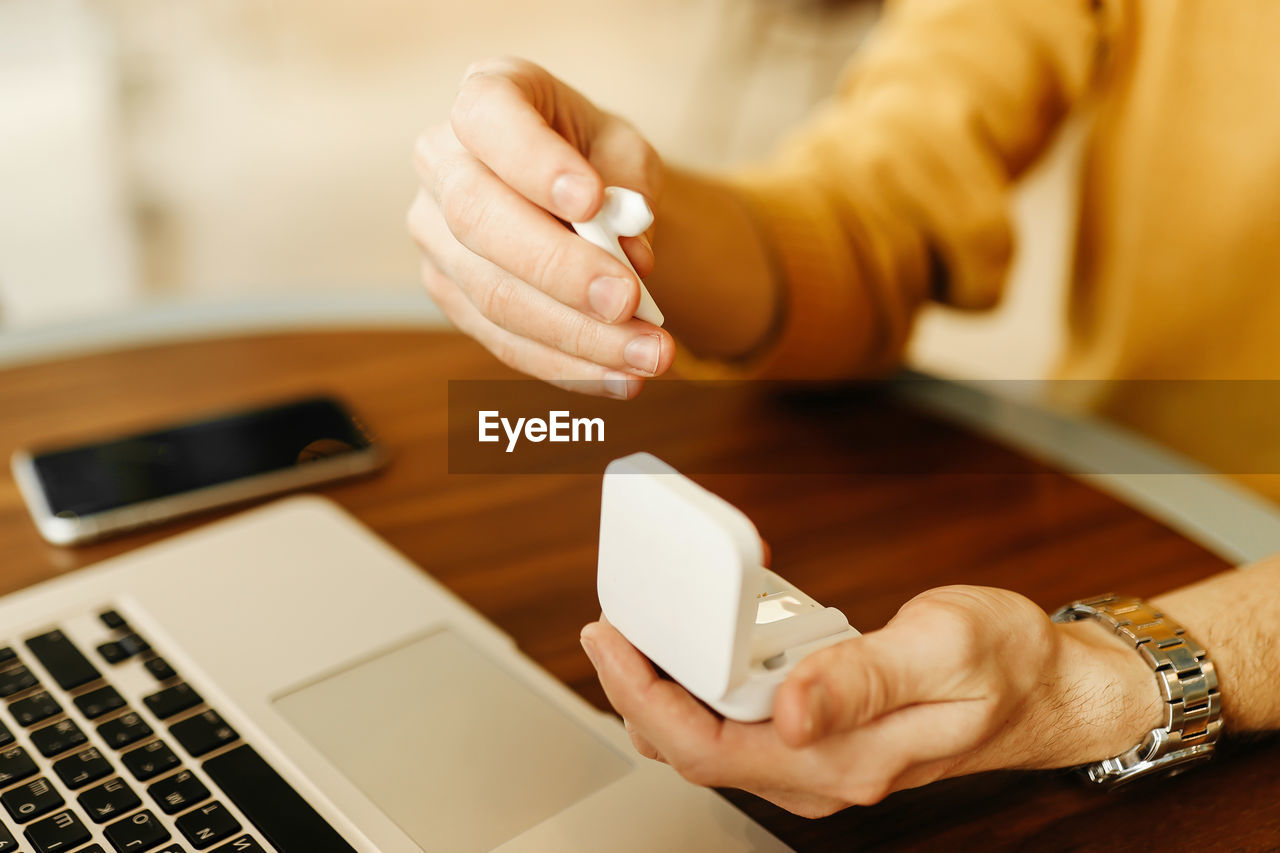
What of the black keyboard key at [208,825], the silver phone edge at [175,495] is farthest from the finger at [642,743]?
the silver phone edge at [175,495]

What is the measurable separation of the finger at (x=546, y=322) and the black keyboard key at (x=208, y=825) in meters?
0.14

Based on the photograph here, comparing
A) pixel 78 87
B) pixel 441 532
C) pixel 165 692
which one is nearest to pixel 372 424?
pixel 441 532

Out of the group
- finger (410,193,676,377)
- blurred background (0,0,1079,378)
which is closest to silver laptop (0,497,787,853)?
finger (410,193,676,377)

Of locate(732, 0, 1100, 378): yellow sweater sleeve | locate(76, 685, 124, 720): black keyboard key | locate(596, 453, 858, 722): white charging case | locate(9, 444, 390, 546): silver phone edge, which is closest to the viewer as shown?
locate(596, 453, 858, 722): white charging case

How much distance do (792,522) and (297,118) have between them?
187 cm

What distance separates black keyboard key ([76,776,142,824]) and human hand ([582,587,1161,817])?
0.13 m

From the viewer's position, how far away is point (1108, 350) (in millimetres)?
588

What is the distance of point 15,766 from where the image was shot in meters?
0.27

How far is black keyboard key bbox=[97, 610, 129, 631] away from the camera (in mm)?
330

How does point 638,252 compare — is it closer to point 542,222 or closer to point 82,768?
point 542,222

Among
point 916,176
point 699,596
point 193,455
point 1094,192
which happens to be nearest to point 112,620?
point 193,455

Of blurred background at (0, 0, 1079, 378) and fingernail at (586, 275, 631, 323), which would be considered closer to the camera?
fingernail at (586, 275, 631, 323)

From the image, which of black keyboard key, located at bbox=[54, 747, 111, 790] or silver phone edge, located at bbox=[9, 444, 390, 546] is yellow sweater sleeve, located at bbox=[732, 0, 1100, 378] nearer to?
silver phone edge, located at bbox=[9, 444, 390, 546]

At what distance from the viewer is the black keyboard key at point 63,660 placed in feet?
1.00
